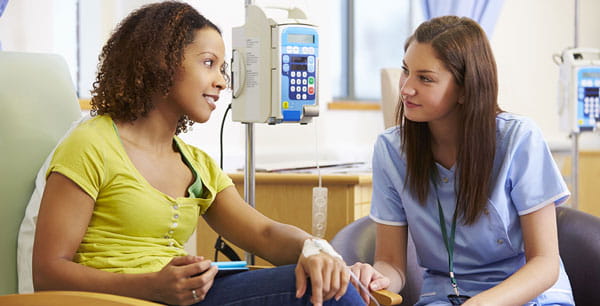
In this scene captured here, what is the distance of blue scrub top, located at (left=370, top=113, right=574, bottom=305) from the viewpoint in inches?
66.4

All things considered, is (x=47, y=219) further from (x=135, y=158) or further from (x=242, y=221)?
(x=242, y=221)

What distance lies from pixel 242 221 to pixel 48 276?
436mm

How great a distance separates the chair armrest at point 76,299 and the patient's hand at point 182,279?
4 centimetres

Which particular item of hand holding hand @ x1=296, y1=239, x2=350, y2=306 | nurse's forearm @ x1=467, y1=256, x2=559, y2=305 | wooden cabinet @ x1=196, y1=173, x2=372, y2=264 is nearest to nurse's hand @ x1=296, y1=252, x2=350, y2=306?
hand holding hand @ x1=296, y1=239, x2=350, y2=306

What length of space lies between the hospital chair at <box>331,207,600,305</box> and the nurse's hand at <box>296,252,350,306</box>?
0.60 m

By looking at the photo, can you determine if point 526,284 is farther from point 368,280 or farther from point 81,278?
point 81,278

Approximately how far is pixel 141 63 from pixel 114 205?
11.2 inches

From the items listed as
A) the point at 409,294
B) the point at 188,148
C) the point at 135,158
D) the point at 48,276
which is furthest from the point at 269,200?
the point at 48,276

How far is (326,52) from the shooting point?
12.4 feet

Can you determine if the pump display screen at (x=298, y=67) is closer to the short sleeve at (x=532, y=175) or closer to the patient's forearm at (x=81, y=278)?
the short sleeve at (x=532, y=175)

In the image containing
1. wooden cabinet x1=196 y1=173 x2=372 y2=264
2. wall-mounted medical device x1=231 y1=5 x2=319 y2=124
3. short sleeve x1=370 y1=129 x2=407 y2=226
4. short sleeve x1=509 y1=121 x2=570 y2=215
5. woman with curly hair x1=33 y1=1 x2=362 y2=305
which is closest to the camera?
woman with curly hair x1=33 y1=1 x2=362 y2=305

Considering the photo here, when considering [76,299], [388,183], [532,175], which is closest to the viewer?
[76,299]

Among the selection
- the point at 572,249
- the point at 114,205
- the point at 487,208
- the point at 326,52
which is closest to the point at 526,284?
the point at 487,208

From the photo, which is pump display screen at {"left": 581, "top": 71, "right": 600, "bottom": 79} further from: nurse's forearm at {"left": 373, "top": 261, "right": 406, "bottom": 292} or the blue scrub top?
nurse's forearm at {"left": 373, "top": 261, "right": 406, "bottom": 292}
